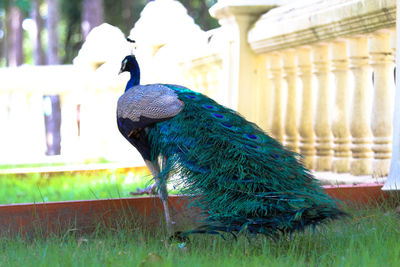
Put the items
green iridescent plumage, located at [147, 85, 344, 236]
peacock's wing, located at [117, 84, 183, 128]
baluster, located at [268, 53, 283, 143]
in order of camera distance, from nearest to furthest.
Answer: green iridescent plumage, located at [147, 85, 344, 236] < peacock's wing, located at [117, 84, 183, 128] < baluster, located at [268, 53, 283, 143]

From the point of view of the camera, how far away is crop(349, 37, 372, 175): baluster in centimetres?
518

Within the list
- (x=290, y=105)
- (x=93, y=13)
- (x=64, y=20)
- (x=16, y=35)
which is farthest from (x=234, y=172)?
(x=64, y=20)

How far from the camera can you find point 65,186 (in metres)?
6.63

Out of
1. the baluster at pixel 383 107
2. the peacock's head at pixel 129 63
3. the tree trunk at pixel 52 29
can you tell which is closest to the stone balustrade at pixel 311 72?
the baluster at pixel 383 107

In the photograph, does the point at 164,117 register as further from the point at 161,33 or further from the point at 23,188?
the point at 161,33

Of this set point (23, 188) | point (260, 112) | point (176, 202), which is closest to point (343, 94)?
point (260, 112)

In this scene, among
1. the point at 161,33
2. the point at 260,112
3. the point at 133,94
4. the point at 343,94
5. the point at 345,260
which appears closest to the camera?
the point at 345,260

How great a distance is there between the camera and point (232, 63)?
641 centimetres

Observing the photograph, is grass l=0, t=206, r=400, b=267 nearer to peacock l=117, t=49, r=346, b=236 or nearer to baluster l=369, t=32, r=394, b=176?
peacock l=117, t=49, r=346, b=236

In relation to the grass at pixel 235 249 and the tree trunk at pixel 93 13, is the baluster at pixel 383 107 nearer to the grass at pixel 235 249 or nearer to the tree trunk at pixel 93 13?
the grass at pixel 235 249

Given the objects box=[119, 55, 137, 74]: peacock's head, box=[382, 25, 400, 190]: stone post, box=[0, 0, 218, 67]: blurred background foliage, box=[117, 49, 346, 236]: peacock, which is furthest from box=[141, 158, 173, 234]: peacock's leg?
box=[0, 0, 218, 67]: blurred background foliage

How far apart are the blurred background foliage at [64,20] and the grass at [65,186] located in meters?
13.4

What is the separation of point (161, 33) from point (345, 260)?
6.24 meters

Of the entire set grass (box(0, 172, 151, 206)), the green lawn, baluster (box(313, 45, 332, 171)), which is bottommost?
grass (box(0, 172, 151, 206))
